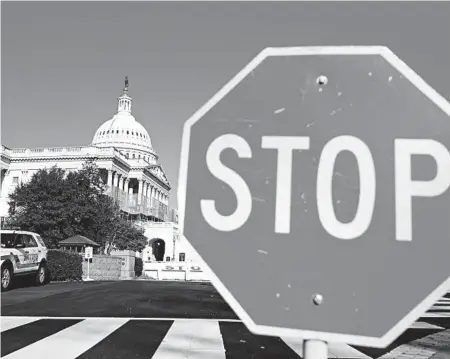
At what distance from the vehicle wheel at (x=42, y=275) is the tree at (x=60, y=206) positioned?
20.6 meters

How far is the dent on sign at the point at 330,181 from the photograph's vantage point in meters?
1.31

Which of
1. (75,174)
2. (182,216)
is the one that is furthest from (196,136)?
(75,174)

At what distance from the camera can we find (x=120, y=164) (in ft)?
258

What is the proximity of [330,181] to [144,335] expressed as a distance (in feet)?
15.5

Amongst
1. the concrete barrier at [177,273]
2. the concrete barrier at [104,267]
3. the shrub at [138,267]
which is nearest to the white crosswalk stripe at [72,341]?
the concrete barrier at [104,267]

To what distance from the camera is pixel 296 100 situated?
1431 millimetres

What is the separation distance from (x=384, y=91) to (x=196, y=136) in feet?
1.89

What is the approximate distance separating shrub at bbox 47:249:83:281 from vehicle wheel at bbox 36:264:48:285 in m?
4.48

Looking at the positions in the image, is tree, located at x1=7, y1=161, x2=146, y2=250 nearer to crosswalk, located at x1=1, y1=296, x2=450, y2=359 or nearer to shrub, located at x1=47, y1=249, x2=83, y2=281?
shrub, located at x1=47, y1=249, x2=83, y2=281

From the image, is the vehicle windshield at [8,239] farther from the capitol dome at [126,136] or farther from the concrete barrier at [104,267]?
the capitol dome at [126,136]

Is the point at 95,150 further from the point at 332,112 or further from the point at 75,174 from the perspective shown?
the point at 332,112

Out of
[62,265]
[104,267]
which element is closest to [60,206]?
[104,267]

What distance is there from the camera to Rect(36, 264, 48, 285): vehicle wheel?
53.3ft

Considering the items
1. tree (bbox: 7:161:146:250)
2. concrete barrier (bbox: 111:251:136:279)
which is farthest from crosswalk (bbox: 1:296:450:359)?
tree (bbox: 7:161:146:250)
